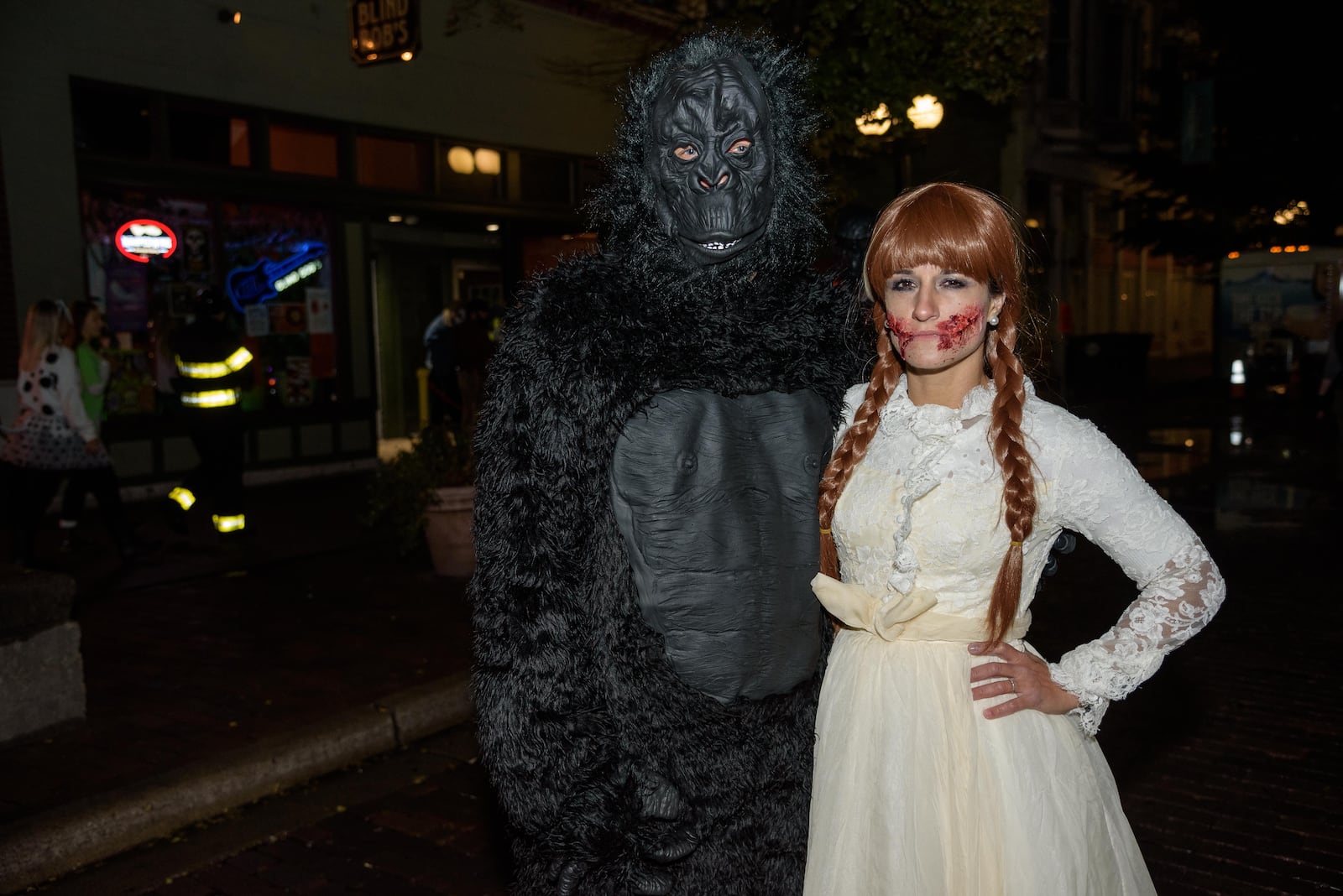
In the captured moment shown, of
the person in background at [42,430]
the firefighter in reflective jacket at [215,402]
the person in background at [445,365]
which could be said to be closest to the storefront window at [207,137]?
the firefighter in reflective jacket at [215,402]

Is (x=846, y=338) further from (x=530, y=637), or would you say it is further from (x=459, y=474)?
(x=459, y=474)

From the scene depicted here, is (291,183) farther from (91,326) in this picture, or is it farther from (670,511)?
(670,511)

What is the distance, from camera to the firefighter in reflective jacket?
29.9 ft

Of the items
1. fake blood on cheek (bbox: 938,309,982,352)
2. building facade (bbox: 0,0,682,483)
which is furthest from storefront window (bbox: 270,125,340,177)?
fake blood on cheek (bbox: 938,309,982,352)

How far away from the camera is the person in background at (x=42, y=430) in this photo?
26.1 ft

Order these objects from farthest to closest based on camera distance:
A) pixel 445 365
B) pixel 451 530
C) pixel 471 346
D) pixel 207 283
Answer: pixel 445 365 < pixel 471 346 < pixel 207 283 < pixel 451 530

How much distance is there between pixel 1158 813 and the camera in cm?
453

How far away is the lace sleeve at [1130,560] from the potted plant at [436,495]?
598 centimetres

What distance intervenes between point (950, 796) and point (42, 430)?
25.8 ft

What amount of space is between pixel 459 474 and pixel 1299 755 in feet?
17.3

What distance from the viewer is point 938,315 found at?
6.95 feet

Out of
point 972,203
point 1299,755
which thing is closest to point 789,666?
point 972,203

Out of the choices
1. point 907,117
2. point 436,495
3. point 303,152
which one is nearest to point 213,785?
point 436,495

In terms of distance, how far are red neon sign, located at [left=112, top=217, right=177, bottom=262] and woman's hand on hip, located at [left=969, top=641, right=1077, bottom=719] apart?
11.3 metres
